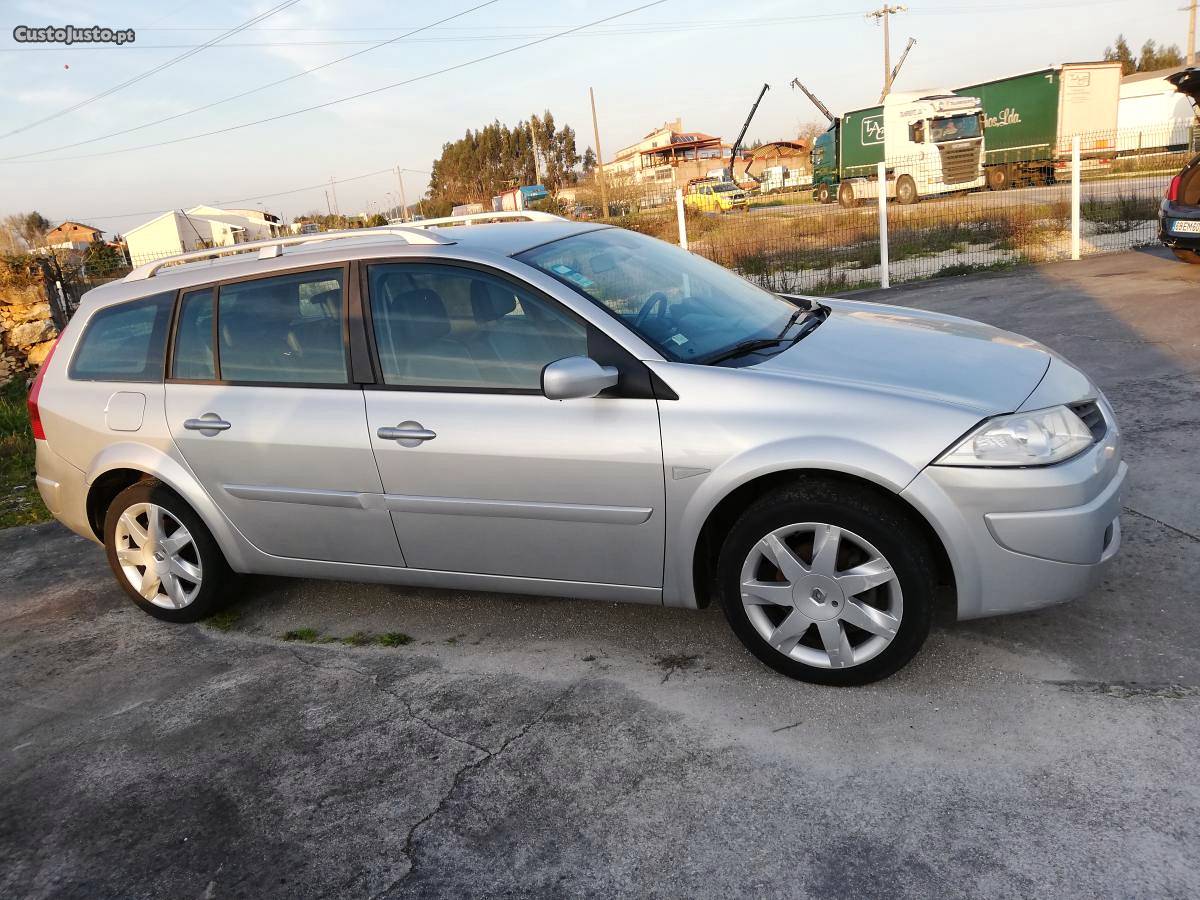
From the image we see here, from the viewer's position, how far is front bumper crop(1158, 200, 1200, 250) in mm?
10086

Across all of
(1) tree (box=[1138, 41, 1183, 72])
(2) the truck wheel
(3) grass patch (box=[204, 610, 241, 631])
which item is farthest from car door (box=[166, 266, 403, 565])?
(1) tree (box=[1138, 41, 1183, 72])

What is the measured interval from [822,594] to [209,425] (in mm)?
2679

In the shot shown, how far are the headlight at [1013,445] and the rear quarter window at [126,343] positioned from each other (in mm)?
3432

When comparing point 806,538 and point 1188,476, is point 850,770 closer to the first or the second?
point 806,538

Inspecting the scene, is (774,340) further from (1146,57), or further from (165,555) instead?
(1146,57)

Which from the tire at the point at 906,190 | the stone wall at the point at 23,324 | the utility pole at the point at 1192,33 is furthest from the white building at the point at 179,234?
the utility pole at the point at 1192,33

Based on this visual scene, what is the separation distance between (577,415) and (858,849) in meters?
1.67

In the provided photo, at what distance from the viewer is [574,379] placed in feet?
10.3

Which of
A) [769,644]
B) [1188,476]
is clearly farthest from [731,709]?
[1188,476]

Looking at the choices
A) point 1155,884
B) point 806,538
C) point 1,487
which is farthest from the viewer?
point 1,487

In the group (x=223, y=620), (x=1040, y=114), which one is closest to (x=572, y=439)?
(x=223, y=620)

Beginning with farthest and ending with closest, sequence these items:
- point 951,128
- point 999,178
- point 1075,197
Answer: point 999,178, point 951,128, point 1075,197

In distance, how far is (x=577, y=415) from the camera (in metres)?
3.33

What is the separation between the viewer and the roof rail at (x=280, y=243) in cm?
387
